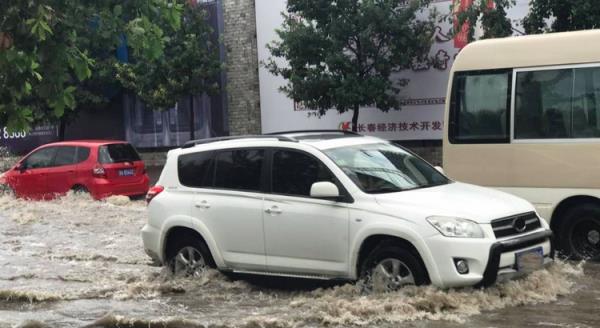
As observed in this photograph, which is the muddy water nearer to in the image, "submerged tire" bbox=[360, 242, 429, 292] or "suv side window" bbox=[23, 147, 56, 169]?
"submerged tire" bbox=[360, 242, 429, 292]

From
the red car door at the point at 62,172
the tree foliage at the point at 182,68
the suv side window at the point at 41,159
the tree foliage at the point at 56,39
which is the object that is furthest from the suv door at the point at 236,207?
the tree foliage at the point at 182,68

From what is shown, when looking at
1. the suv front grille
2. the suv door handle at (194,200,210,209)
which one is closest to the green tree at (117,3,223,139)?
the suv door handle at (194,200,210,209)

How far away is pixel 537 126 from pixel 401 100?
9.96 m

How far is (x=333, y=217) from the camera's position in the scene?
6988 mm

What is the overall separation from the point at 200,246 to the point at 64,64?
2919 mm

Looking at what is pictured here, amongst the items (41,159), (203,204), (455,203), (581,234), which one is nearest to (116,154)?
(41,159)

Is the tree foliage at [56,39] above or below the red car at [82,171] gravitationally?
above

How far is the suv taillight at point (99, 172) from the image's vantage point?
52.0 ft

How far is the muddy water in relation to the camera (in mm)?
6371

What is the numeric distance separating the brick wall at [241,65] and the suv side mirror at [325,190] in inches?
590

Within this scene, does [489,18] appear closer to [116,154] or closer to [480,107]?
[480,107]

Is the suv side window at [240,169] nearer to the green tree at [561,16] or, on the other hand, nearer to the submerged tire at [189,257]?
the submerged tire at [189,257]

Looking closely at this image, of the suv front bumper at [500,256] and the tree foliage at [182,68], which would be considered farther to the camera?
the tree foliage at [182,68]

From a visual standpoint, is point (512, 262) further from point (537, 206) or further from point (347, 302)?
point (537, 206)
